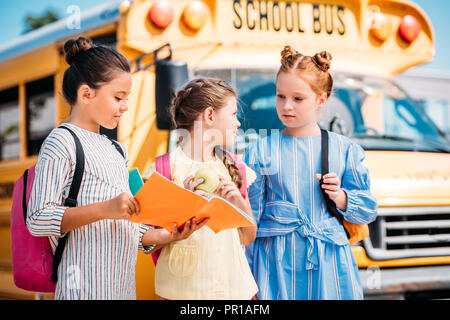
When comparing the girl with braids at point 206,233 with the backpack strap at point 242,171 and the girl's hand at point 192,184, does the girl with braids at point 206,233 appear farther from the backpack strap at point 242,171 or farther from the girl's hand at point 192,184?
the girl's hand at point 192,184

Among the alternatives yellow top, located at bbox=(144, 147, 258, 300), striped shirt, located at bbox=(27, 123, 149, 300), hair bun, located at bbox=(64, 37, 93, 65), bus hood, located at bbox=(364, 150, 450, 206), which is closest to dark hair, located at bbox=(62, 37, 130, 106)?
hair bun, located at bbox=(64, 37, 93, 65)

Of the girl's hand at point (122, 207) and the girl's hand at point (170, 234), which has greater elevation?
the girl's hand at point (122, 207)

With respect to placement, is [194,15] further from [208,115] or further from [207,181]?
[207,181]

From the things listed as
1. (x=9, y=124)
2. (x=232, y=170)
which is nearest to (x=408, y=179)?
(x=232, y=170)

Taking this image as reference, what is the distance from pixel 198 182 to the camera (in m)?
1.56

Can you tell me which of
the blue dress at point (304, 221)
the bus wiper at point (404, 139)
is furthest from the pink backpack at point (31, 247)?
the bus wiper at point (404, 139)

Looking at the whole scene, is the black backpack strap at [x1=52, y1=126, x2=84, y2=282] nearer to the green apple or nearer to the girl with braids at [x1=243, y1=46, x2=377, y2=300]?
the green apple

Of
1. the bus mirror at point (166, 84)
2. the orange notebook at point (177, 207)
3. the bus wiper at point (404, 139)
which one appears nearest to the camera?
the orange notebook at point (177, 207)

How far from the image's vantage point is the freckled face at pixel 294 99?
5.76 feet

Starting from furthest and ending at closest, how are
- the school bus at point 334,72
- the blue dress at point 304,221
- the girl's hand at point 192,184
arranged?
1. the school bus at point 334,72
2. the blue dress at point 304,221
3. the girl's hand at point 192,184

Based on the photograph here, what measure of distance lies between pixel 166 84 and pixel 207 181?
2.74 ft

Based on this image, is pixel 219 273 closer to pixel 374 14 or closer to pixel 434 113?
pixel 374 14

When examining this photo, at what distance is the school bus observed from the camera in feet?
8.23

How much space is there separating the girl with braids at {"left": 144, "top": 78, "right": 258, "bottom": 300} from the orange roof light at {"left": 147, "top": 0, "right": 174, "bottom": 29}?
0.90 m
